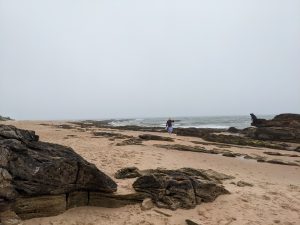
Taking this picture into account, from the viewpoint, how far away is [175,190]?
29.1 ft

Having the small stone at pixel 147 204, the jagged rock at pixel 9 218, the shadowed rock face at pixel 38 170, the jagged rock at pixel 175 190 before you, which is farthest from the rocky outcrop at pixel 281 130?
the jagged rock at pixel 9 218

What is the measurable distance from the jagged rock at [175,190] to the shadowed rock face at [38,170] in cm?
97

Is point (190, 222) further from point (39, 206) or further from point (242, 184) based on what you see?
point (242, 184)

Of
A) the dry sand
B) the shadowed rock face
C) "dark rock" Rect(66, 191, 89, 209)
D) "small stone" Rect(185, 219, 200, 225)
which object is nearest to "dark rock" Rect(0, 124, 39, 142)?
the shadowed rock face

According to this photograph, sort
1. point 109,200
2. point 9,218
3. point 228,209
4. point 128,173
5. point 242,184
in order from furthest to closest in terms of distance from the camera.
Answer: point 242,184, point 128,173, point 228,209, point 109,200, point 9,218

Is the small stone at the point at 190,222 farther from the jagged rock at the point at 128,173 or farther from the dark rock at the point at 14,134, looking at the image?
the dark rock at the point at 14,134

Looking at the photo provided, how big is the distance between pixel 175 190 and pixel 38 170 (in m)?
3.67

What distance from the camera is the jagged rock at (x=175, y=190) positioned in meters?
8.66

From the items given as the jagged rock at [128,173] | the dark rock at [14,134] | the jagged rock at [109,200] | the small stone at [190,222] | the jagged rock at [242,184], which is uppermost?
the dark rock at [14,134]

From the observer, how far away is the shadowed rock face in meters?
6.98

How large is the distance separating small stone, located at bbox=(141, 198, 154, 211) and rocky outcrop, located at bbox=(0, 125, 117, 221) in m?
0.85

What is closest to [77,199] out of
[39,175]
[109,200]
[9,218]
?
[109,200]

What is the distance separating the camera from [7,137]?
7.73 m

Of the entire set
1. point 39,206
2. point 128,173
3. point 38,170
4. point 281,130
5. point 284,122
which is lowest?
point 39,206
